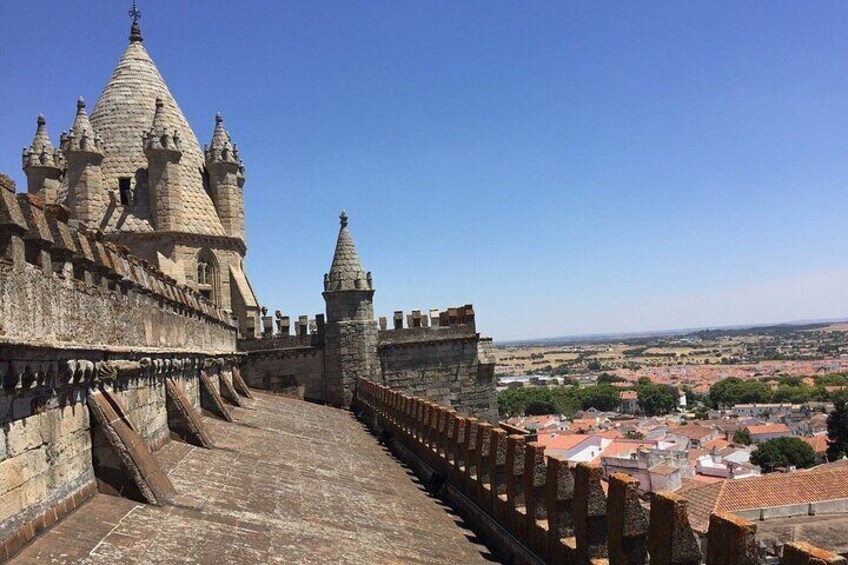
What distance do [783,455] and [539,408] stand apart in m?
65.0

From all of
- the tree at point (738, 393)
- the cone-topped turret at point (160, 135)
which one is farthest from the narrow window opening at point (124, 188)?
the tree at point (738, 393)

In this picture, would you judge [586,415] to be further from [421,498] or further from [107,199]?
[421,498]

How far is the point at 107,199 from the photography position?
2811cm

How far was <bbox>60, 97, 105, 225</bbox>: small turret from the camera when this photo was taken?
27.0m

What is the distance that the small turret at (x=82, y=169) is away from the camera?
26953 millimetres

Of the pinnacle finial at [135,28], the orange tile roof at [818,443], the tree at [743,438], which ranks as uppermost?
the pinnacle finial at [135,28]

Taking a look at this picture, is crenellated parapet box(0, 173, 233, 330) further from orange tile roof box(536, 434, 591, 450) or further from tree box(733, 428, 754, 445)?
tree box(733, 428, 754, 445)

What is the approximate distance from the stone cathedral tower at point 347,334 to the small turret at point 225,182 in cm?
731

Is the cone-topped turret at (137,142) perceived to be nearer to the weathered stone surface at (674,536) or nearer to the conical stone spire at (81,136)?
the conical stone spire at (81,136)

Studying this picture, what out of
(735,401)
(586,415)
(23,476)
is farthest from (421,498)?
(735,401)

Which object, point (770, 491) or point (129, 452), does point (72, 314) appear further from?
point (770, 491)

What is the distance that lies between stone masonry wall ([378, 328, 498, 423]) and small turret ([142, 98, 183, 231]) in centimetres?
940

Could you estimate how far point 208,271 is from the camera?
29.8m

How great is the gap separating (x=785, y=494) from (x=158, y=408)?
120 feet
